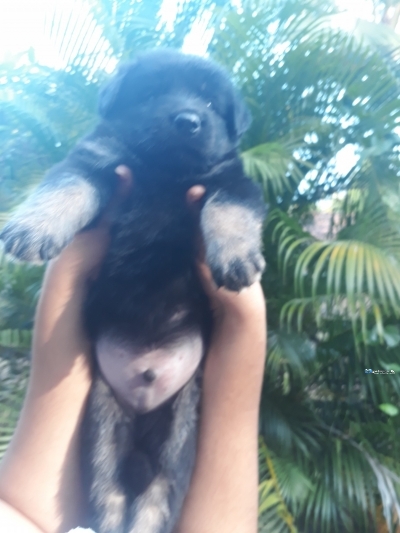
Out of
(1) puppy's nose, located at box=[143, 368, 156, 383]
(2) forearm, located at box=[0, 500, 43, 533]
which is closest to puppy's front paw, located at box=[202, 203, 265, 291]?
(1) puppy's nose, located at box=[143, 368, 156, 383]

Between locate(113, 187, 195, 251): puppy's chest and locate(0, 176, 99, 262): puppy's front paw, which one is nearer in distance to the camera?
locate(0, 176, 99, 262): puppy's front paw

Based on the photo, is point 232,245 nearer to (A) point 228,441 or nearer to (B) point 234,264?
(B) point 234,264

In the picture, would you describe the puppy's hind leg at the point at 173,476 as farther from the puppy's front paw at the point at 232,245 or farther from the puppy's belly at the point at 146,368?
the puppy's front paw at the point at 232,245

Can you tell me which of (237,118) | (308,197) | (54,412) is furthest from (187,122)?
(54,412)

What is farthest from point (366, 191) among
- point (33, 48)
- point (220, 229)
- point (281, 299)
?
point (33, 48)

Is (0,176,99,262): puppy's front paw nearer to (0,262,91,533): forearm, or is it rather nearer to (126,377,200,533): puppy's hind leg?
(0,262,91,533): forearm

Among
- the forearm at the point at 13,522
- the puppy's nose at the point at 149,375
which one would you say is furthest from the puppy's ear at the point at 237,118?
the forearm at the point at 13,522

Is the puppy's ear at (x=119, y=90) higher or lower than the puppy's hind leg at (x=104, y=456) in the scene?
higher

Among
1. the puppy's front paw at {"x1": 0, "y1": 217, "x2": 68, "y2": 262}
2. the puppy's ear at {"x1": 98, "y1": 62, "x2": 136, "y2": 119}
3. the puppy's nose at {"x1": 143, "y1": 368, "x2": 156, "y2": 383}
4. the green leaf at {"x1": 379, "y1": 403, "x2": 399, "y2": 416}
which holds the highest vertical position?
the puppy's ear at {"x1": 98, "y1": 62, "x2": 136, "y2": 119}
